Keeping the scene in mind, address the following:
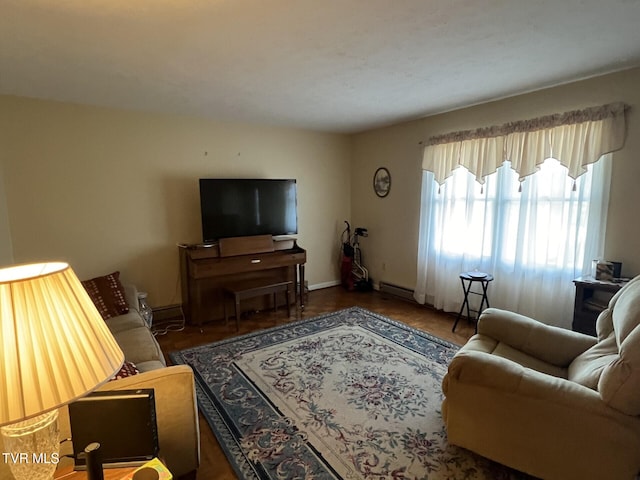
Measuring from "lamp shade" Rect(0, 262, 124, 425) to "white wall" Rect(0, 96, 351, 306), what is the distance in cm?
327

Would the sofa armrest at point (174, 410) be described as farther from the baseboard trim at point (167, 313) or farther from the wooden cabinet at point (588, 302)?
the wooden cabinet at point (588, 302)

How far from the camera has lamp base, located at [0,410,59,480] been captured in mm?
835

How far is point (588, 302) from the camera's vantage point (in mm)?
2770

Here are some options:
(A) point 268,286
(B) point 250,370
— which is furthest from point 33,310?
(A) point 268,286

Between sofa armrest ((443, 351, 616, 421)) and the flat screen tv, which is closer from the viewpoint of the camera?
sofa armrest ((443, 351, 616, 421))

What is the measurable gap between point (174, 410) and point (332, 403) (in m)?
1.18

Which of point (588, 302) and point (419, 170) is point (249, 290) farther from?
point (588, 302)

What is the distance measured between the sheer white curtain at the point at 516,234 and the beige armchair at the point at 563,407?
1249 millimetres

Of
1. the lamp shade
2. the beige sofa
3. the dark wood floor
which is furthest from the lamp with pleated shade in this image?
the dark wood floor

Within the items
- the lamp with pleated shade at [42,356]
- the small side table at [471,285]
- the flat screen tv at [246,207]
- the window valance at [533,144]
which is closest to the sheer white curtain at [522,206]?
the window valance at [533,144]

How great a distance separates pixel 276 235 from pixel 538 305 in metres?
3.02

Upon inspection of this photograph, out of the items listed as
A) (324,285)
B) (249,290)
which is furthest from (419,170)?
(249,290)

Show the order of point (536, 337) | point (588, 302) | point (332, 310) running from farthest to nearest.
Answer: point (332, 310)
point (588, 302)
point (536, 337)

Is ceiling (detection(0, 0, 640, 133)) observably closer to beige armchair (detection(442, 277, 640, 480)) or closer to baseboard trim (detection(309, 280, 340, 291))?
beige armchair (detection(442, 277, 640, 480))
